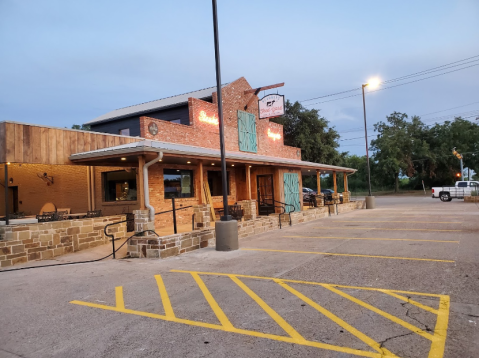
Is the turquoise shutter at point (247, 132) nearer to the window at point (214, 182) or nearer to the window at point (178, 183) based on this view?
the window at point (214, 182)

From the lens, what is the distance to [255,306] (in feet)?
16.5

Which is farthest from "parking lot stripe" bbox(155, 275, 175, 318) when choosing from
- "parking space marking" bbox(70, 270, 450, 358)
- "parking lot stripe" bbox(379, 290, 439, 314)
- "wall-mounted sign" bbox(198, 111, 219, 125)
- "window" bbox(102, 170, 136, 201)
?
"wall-mounted sign" bbox(198, 111, 219, 125)

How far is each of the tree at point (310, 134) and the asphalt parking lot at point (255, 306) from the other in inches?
1144

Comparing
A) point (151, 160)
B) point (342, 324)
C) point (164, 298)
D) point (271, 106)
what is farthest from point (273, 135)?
point (342, 324)

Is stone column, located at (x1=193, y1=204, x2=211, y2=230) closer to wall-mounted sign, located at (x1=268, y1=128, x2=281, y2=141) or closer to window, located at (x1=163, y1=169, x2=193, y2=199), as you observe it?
window, located at (x1=163, y1=169, x2=193, y2=199)

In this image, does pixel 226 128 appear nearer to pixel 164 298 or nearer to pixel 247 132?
pixel 247 132

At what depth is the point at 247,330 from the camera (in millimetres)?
4195

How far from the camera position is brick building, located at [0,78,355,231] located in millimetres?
10906

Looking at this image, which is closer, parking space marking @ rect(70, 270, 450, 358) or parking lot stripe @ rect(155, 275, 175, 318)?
parking space marking @ rect(70, 270, 450, 358)

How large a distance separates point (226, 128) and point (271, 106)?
3550mm

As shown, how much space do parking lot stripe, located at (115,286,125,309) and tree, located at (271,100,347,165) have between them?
3270cm

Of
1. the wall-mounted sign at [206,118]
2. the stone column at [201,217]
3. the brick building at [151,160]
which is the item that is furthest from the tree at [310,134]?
the stone column at [201,217]

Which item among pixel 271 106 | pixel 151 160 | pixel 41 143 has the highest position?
pixel 271 106

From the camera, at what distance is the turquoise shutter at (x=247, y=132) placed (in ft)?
65.1
